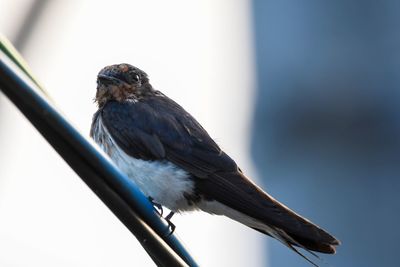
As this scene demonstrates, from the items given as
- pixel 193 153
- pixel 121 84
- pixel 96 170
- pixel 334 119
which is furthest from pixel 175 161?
pixel 334 119

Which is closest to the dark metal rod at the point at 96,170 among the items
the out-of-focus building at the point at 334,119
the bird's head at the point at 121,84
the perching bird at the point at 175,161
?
the perching bird at the point at 175,161

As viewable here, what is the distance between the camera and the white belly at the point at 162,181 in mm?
4367

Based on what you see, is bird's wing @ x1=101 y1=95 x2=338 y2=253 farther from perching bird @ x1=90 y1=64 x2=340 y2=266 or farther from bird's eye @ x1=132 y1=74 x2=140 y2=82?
bird's eye @ x1=132 y1=74 x2=140 y2=82

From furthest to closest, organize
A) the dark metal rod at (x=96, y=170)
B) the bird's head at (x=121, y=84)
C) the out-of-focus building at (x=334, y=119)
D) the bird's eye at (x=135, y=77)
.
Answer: the out-of-focus building at (x=334, y=119), the bird's eye at (x=135, y=77), the bird's head at (x=121, y=84), the dark metal rod at (x=96, y=170)

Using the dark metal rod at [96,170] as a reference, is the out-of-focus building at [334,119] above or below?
above

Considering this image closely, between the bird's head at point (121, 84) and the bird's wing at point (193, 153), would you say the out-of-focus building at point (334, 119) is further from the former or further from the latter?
the bird's wing at point (193, 153)

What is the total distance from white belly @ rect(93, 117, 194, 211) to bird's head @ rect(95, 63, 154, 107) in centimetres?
61

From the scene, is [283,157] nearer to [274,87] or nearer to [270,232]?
[274,87]

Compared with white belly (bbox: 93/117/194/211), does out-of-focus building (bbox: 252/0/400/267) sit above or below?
above

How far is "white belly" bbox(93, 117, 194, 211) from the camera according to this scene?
4367mm

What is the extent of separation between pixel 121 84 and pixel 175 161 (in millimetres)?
733

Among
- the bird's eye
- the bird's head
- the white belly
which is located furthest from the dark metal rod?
the bird's eye

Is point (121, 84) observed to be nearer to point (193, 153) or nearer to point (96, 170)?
point (193, 153)

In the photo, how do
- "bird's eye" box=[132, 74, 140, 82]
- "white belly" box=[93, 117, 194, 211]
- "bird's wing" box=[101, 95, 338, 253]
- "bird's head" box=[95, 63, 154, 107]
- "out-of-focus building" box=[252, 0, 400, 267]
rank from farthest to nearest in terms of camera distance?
1. "out-of-focus building" box=[252, 0, 400, 267]
2. "bird's eye" box=[132, 74, 140, 82]
3. "bird's head" box=[95, 63, 154, 107]
4. "white belly" box=[93, 117, 194, 211]
5. "bird's wing" box=[101, 95, 338, 253]
